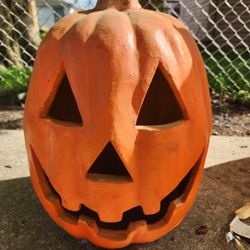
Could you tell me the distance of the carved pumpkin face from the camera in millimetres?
1123

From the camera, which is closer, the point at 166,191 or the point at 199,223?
the point at 166,191

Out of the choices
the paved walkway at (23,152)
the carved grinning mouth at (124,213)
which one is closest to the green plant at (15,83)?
the paved walkway at (23,152)

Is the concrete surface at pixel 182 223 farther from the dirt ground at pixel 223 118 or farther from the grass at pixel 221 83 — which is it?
the grass at pixel 221 83

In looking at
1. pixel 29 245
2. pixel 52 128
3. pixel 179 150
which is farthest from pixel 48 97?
pixel 29 245

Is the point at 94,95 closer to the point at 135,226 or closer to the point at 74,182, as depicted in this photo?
the point at 74,182

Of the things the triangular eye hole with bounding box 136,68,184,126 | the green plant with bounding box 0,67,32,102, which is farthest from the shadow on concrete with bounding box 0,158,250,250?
the green plant with bounding box 0,67,32,102

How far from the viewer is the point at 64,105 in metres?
1.41

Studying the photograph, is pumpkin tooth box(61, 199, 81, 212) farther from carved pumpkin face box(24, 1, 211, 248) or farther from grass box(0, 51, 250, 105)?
grass box(0, 51, 250, 105)

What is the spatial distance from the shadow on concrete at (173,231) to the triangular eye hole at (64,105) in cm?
45

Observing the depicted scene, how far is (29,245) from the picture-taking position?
138cm

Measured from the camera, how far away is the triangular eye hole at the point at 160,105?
1.34 metres

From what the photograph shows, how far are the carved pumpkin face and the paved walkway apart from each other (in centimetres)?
80

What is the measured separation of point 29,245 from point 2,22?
125 inches

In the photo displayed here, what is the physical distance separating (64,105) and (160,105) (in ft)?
1.16
